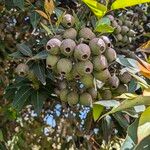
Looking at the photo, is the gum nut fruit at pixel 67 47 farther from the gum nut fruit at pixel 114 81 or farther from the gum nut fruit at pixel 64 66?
the gum nut fruit at pixel 114 81

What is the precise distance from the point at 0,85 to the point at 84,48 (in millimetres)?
1434

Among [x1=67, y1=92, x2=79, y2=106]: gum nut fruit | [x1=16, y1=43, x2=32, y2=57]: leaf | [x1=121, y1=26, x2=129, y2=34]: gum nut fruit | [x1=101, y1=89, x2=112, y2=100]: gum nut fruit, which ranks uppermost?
[x1=16, y1=43, x2=32, y2=57]: leaf

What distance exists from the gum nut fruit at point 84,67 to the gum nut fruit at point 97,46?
47 mm

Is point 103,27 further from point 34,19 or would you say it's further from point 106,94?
point 34,19

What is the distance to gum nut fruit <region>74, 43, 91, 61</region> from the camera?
5.55 ft

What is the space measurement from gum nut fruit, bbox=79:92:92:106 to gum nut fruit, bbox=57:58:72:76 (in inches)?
8.3

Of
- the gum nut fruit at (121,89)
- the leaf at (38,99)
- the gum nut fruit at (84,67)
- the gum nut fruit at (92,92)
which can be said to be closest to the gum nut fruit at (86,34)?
the gum nut fruit at (84,67)

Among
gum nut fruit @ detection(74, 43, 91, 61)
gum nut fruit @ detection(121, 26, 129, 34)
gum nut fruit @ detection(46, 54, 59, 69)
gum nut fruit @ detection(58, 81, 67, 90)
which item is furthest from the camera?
gum nut fruit @ detection(121, 26, 129, 34)

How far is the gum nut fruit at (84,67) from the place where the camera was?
68.5 inches

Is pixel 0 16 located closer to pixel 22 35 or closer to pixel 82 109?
pixel 22 35

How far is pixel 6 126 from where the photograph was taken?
3359 mm

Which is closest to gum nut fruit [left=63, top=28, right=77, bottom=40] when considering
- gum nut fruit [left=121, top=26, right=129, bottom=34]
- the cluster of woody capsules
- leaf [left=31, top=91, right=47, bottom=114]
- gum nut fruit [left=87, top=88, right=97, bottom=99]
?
the cluster of woody capsules

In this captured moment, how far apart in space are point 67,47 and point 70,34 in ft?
0.34

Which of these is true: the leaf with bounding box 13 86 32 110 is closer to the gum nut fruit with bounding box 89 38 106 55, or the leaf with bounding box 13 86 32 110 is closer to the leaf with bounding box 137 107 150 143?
the gum nut fruit with bounding box 89 38 106 55
